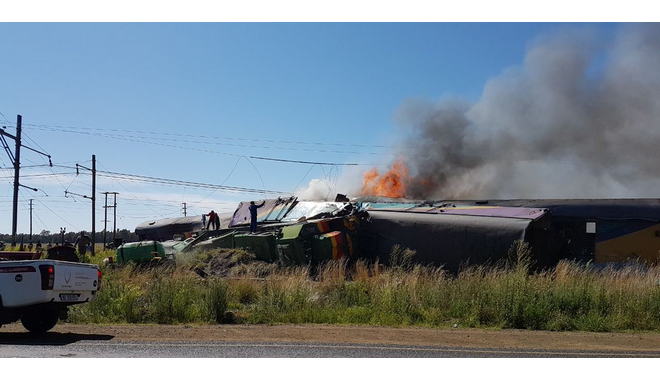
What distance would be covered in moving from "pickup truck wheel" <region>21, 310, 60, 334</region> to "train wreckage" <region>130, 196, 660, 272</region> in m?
12.1

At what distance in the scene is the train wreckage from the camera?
21984 millimetres

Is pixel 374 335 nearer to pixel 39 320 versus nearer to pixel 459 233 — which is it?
pixel 39 320

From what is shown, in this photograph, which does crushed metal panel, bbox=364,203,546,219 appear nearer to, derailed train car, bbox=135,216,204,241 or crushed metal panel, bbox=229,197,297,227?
crushed metal panel, bbox=229,197,297,227

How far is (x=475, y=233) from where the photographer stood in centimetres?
2217

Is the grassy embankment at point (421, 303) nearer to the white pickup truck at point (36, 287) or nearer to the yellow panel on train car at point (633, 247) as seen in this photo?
the white pickup truck at point (36, 287)

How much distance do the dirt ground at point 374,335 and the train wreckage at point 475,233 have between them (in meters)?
9.42

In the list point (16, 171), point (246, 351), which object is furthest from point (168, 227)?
point (246, 351)

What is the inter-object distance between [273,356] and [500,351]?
346 centimetres

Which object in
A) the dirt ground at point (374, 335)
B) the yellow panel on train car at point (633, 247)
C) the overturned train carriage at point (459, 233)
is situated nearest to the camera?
the dirt ground at point (374, 335)

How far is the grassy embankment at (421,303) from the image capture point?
44.5 ft

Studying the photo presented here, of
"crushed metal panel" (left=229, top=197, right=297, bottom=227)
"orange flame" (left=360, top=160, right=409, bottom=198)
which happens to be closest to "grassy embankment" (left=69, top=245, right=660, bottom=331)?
"crushed metal panel" (left=229, top=197, right=297, bottom=227)

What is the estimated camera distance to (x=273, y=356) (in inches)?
359

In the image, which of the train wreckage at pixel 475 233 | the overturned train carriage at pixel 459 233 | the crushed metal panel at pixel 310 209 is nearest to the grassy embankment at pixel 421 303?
the overturned train carriage at pixel 459 233

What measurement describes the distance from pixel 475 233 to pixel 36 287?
14.8 metres
